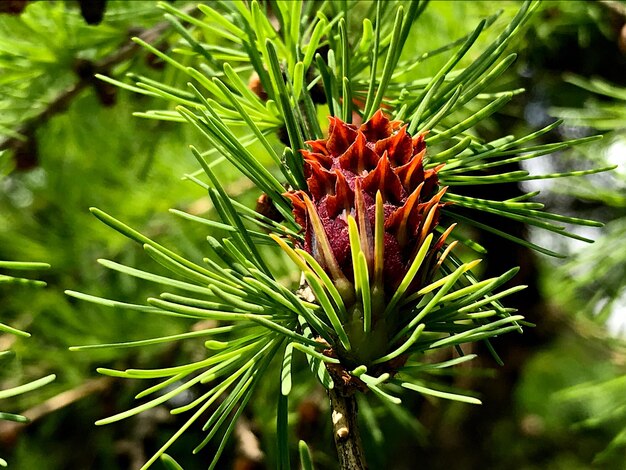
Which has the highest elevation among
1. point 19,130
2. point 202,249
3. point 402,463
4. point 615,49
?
point 615,49

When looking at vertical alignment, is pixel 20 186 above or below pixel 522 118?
below

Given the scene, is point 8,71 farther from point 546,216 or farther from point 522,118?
point 522,118

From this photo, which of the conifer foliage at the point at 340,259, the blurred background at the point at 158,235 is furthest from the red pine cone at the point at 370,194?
the blurred background at the point at 158,235

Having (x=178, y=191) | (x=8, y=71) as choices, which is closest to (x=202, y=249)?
(x=178, y=191)

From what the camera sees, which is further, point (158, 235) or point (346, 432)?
point (158, 235)

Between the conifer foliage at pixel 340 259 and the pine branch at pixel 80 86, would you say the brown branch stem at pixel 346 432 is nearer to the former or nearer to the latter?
the conifer foliage at pixel 340 259

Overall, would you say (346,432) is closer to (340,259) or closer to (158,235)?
(340,259)

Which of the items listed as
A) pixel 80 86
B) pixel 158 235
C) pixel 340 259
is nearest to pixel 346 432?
pixel 340 259
